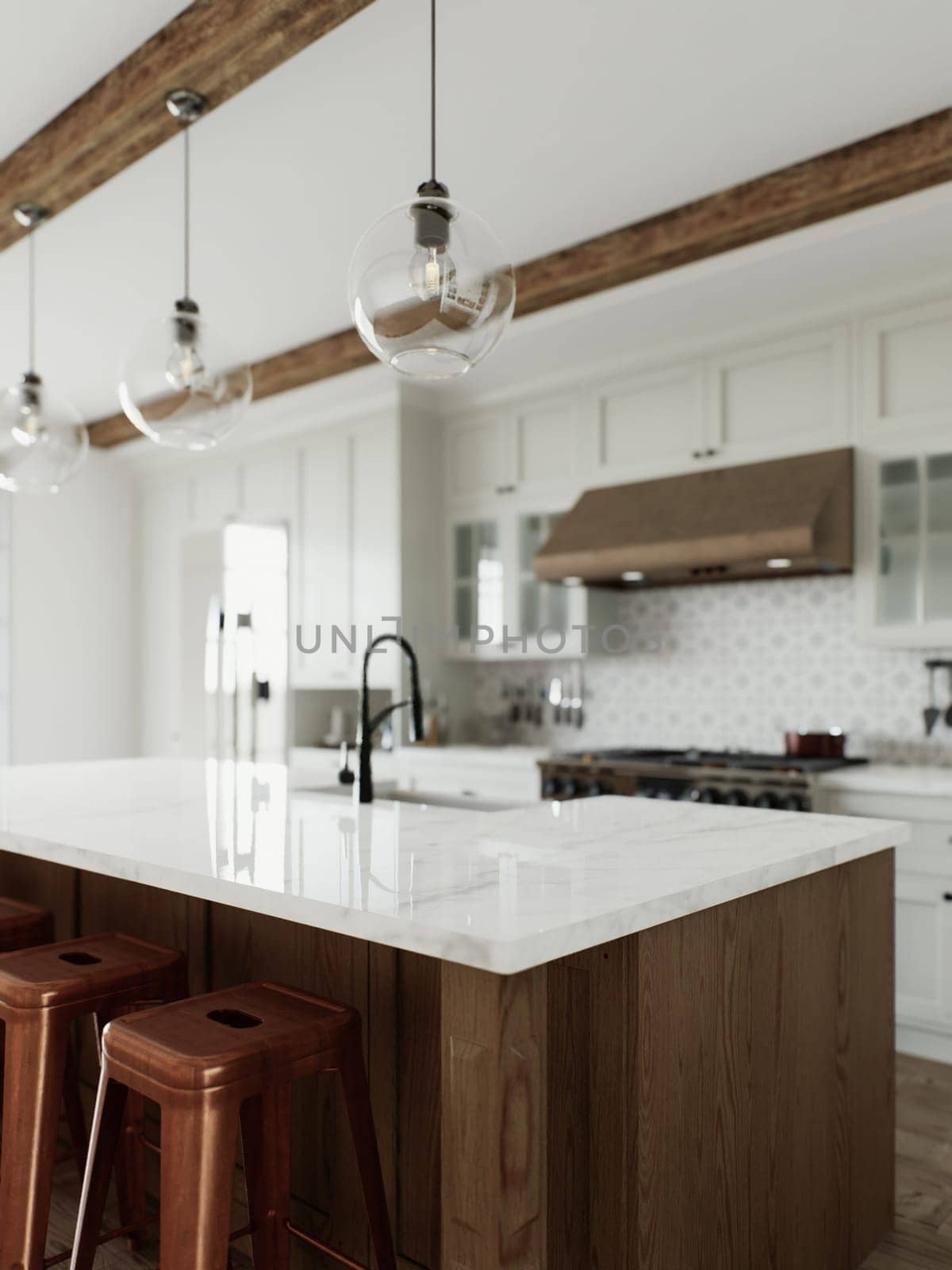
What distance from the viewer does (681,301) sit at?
403 cm

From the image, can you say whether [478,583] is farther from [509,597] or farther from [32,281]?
[32,281]

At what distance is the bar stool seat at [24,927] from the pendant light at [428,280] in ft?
5.23

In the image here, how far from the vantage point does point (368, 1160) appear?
65.4 inches

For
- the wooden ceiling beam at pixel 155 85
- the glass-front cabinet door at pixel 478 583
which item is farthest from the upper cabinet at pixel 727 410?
the wooden ceiling beam at pixel 155 85

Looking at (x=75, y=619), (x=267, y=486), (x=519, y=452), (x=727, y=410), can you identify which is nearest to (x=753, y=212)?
(x=727, y=410)

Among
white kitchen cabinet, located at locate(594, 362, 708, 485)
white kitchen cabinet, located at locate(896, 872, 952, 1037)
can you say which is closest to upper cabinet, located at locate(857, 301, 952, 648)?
white kitchen cabinet, located at locate(594, 362, 708, 485)

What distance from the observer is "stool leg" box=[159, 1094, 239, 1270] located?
56.9 inches

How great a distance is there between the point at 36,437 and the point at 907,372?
2964 mm

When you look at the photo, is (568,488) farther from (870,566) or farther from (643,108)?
(643,108)

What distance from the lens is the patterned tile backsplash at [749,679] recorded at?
4.11 m

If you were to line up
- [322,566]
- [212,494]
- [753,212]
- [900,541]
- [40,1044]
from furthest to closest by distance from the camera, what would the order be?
1. [212,494]
2. [322,566]
3. [900,541]
4. [753,212]
5. [40,1044]

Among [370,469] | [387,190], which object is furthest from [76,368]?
[387,190]

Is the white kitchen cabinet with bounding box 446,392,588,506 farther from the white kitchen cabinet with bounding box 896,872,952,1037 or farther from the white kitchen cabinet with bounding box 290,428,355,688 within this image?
the white kitchen cabinet with bounding box 896,872,952,1037

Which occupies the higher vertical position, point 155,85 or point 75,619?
point 155,85
